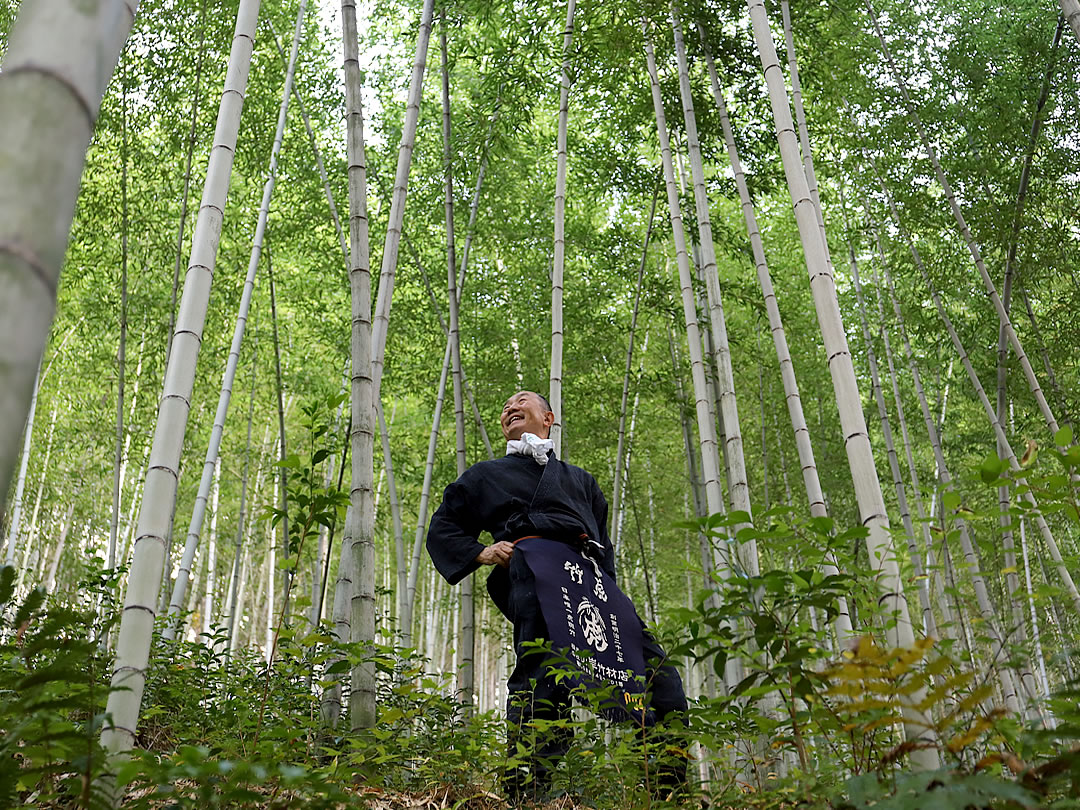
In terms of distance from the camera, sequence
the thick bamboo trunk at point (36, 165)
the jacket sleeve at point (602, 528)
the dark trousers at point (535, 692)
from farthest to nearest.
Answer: the jacket sleeve at point (602, 528)
the dark trousers at point (535, 692)
the thick bamboo trunk at point (36, 165)

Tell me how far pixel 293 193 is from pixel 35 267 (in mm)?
6721

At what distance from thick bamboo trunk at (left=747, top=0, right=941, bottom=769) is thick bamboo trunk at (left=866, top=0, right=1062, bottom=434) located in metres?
2.62

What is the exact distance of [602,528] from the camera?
9.62ft

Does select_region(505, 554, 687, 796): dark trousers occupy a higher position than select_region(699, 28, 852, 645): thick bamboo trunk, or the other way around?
select_region(699, 28, 852, 645): thick bamboo trunk

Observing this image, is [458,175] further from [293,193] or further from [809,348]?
[809,348]

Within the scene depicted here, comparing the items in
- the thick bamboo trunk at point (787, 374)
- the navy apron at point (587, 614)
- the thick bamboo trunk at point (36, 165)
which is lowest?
the thick bamboo trunk at point (36, 165)

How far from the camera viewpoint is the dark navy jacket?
264 centimetres

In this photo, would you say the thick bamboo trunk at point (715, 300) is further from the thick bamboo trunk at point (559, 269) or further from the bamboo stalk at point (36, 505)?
the bamboo stalk at point (36, 505)

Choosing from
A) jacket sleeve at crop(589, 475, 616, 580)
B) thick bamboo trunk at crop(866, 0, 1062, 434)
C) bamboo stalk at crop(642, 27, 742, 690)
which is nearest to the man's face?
jacket sleeve at crop(589, 475, 616, 580)

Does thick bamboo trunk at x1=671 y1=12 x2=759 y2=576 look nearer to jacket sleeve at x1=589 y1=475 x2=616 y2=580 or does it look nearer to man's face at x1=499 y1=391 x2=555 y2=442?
jacket sleeve at x1=589 y1=475 x2=616 y2=580

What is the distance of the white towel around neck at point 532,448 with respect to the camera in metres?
2.82

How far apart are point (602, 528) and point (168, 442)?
5.28 feet

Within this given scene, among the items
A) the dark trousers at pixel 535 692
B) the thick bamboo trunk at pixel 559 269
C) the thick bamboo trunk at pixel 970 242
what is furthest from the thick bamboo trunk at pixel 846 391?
the thick bamboo trunk at pixel 970 242

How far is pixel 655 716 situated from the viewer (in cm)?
244
